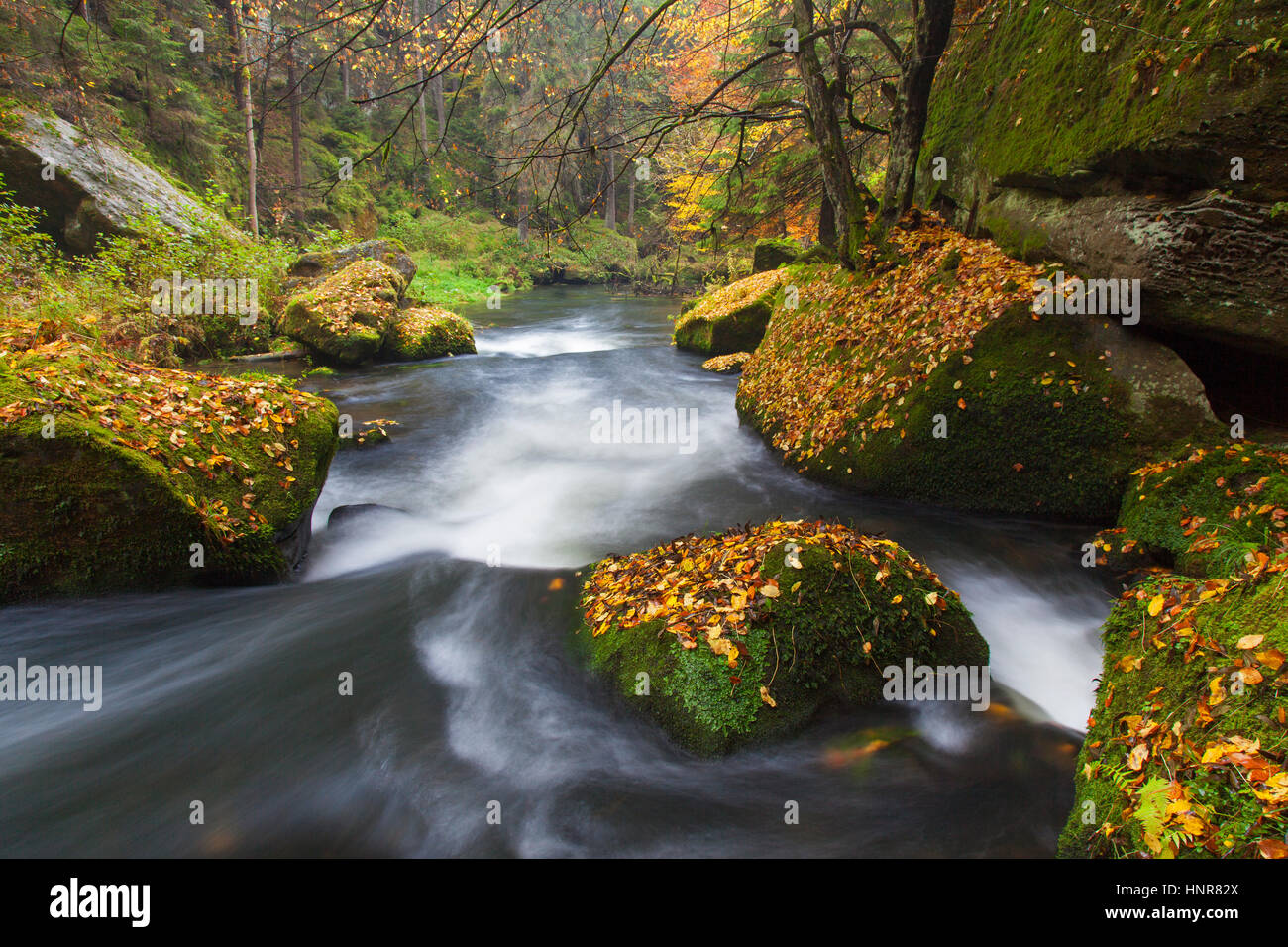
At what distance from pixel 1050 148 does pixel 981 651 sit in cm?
505

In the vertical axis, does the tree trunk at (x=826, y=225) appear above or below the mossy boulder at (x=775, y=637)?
above

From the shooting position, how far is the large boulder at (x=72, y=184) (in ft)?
40.3

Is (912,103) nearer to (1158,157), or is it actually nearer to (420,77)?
(1158,157)

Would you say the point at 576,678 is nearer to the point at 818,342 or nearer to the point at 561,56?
the point at 818,342

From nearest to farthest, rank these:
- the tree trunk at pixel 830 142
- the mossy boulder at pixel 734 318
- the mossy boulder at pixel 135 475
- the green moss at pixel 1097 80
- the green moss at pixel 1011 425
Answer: the mossy boulder at pixel 135 475 → the green moss at pixel 1097 80 → the green moss at pixel 1011 425 → the tree trunk at pixel 830 142 → the mossy boulder at pixel 734 318

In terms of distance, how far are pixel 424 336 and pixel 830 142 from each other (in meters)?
10.1

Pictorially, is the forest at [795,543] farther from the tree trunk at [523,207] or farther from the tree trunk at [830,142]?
the tree trunk at [523,207]

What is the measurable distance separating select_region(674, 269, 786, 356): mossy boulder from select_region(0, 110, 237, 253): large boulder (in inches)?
444

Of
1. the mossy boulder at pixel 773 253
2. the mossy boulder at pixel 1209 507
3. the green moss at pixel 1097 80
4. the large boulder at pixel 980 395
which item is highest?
the mossy boulder at pixel 773 253

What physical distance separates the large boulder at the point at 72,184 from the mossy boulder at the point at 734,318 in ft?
37.0

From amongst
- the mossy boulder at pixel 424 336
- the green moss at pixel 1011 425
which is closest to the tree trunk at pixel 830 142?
the green moss at pixel 1011 425

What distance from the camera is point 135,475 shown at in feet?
14.4

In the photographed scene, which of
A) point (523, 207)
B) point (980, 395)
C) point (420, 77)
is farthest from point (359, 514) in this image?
point (523, 207)

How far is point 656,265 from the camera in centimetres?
3522
